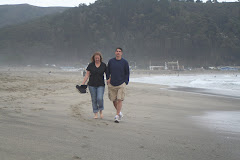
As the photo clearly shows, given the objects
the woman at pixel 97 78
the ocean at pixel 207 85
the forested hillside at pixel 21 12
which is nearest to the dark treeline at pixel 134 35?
the ocean at pixel 207 85

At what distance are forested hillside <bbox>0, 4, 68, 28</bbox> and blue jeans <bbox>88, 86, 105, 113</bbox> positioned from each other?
17259 centimetres

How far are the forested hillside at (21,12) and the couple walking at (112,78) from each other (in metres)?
173

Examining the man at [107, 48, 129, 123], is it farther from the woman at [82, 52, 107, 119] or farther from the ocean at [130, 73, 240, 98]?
the ocean at [130, 73, 240, 98]

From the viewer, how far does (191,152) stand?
9.30 feet

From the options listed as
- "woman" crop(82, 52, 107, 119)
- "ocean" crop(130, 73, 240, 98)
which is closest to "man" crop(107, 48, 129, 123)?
"woman" crop(82, 52, 107, 119)

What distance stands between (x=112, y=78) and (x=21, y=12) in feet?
644

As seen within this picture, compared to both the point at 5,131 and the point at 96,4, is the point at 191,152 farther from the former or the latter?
the point at 96,4

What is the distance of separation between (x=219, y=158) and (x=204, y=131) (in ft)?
4.55

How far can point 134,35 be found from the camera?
87062 millimetres

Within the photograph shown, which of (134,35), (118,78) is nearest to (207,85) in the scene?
(118,78)

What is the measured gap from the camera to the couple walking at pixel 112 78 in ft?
15.2

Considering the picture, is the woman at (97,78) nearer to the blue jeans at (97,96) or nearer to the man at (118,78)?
the blue jeans at (97,96)

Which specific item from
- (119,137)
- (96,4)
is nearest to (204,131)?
(119,137)

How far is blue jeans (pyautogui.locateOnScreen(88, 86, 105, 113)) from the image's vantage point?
4.75 m
